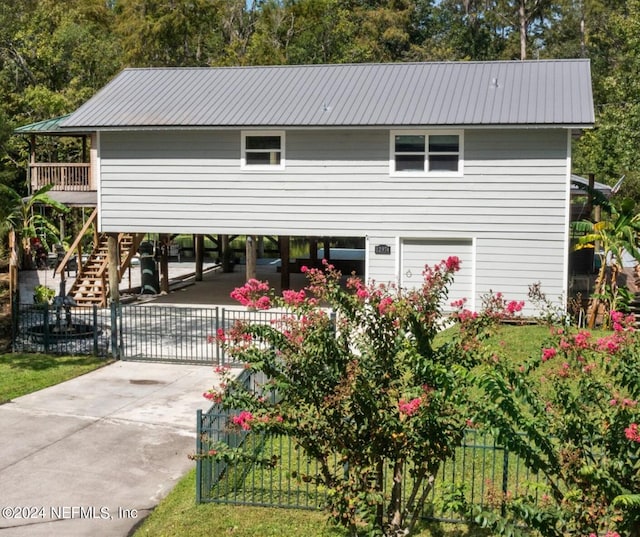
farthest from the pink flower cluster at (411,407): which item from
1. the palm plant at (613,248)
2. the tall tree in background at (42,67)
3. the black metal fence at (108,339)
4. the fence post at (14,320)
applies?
the tall tree in background at (42,67)

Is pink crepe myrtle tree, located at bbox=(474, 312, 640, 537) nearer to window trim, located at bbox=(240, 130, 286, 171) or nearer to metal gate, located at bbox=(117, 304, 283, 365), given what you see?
metal gate, located at bbox=(117, 304, 283, 365)

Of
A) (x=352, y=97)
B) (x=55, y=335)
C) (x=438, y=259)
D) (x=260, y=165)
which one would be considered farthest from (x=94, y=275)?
(x=438, y=259)

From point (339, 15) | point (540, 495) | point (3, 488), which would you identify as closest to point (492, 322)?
point (540, 495)

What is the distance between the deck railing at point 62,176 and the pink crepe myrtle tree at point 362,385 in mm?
18165

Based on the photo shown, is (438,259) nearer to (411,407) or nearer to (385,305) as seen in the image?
(385,305)

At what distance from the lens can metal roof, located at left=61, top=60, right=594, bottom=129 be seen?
20109 millimetres

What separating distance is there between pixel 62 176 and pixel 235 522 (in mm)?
18140

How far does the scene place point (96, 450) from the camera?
11.3m

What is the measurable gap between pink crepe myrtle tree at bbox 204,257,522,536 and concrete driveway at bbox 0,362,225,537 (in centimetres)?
263

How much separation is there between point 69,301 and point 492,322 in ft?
44.1

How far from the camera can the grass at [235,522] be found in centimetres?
872

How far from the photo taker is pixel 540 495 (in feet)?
32.0

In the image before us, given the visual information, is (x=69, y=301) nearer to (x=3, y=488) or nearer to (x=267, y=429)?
(x=3, y=488)

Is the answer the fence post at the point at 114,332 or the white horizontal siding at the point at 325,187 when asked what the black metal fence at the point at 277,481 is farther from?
the white horizontal siding at the point at 325,187
